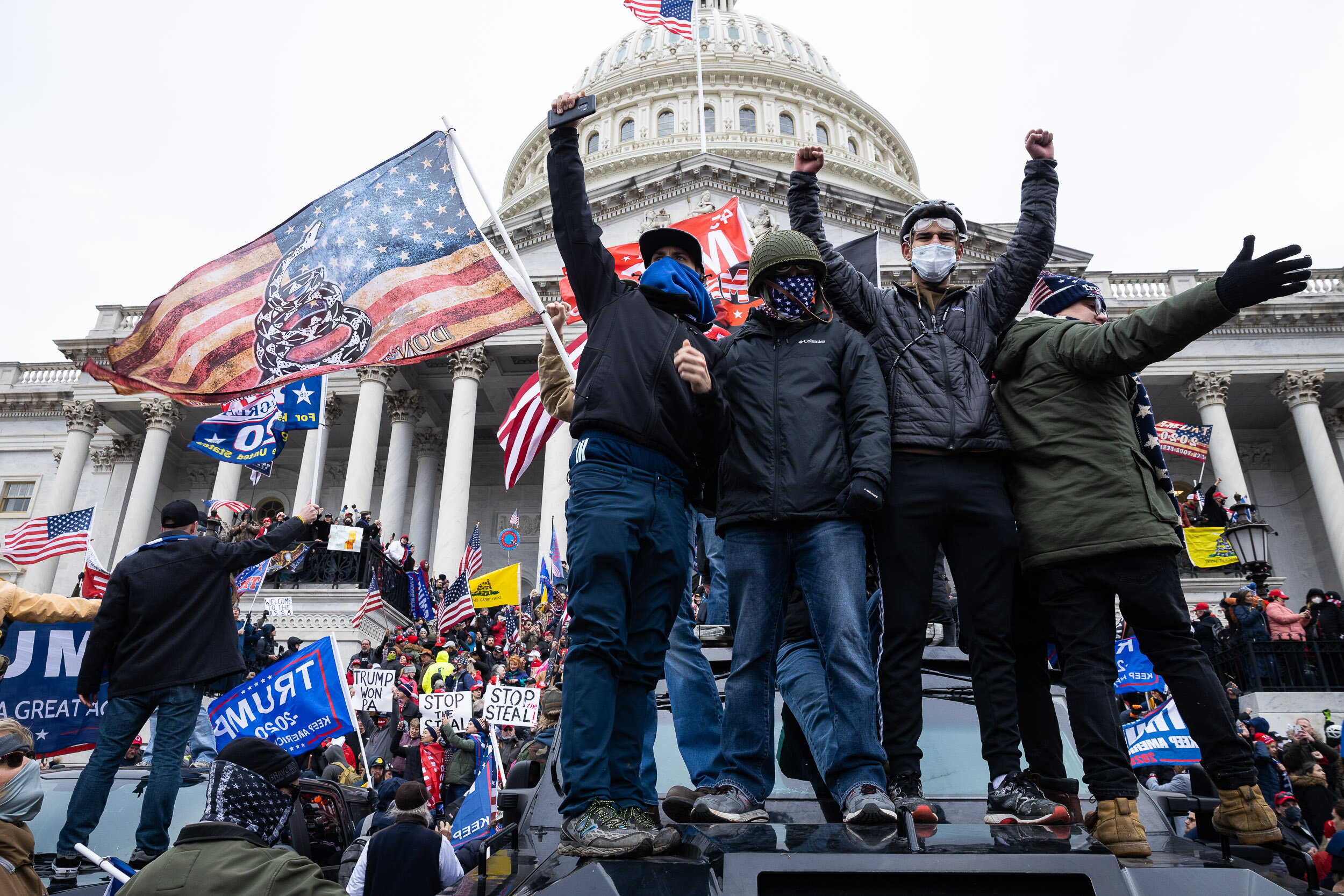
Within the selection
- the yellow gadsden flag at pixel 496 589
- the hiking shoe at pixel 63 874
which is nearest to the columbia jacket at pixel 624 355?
the hiking shoe at pixel 63 874

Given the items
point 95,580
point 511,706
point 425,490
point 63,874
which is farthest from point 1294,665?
point 425,490

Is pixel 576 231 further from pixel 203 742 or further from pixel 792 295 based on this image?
pixel 203 742

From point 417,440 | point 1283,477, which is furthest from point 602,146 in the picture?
point 1283,477

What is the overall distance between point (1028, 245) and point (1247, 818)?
2490 mm

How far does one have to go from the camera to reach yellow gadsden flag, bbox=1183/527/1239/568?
2170 centimetres

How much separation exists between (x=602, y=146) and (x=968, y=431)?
5488cm

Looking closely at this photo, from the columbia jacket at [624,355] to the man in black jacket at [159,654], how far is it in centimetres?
274

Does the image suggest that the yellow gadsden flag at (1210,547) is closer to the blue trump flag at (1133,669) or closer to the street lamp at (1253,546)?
the street lamp at (1253,546)

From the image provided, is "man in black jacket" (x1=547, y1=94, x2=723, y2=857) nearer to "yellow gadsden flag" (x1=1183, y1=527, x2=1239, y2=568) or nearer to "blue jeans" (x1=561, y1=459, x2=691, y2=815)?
"blue jeans" (x1=561, y1=459, x2=691, y2=815)

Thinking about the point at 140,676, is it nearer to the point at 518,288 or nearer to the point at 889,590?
the point at 518,288

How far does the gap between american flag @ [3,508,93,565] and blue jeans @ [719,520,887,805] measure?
14.7m

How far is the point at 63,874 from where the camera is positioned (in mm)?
4500

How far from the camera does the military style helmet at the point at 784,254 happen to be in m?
3.97

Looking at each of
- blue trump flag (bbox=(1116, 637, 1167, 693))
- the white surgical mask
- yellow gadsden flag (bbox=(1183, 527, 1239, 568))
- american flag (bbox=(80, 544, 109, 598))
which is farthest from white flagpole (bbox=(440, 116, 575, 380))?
yellow gadsden flag (bbox=(1183, 527, 1239, 568))
